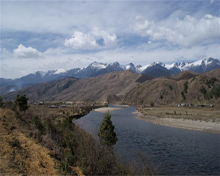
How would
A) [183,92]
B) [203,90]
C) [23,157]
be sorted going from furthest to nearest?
[183,92] → [203,90] → [23,157]

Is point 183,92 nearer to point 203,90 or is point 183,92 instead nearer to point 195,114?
point 203,90

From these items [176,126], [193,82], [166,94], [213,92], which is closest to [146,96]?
[166,94]

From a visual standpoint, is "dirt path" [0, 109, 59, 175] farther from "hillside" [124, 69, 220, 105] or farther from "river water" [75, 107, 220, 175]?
"hillside" [124, 69, 220, 105]

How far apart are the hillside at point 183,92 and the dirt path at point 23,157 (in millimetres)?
108794

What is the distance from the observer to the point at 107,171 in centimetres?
1340

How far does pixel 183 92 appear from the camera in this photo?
141 m

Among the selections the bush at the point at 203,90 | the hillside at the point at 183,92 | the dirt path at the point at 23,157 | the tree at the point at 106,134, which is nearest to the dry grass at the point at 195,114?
the hillside at the point at 183,92

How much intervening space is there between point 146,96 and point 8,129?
16819 cm

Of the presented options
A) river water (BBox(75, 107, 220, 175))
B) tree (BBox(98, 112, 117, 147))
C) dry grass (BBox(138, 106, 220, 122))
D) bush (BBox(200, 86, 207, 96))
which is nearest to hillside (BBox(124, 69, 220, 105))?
bush (BBox(200, 86, 207, 96))

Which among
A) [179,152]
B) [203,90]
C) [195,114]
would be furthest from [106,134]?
[203,90]

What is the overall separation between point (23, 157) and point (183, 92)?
13953 centimetres

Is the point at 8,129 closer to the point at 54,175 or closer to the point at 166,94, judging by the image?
the point at 54,175

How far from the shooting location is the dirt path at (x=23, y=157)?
1121 centimetres

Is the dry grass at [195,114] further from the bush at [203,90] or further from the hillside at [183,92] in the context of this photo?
the bush at [203,90]
